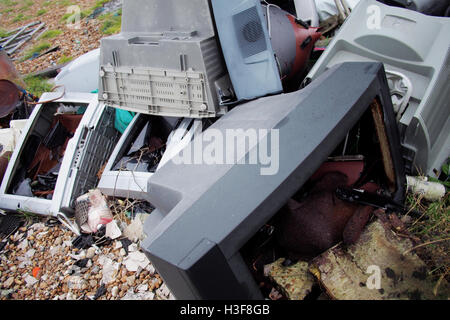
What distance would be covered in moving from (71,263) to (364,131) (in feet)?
6.89

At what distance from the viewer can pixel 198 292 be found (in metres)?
0.89

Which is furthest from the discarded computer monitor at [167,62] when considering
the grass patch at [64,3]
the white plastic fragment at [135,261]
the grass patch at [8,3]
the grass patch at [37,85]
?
the grass patch at [8,3]

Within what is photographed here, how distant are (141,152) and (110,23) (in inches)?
170

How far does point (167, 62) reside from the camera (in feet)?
6.82

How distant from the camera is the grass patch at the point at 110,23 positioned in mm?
5253

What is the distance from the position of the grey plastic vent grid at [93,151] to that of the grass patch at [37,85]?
2135mm

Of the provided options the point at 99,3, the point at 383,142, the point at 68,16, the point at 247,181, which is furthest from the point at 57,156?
the point at 68,16

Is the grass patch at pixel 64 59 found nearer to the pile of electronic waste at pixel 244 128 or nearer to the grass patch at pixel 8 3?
the pile of electronic waste at pixel 244 128

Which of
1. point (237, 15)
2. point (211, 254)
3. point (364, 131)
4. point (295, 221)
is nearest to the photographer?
point (211, 254)

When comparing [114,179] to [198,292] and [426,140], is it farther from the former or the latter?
[426,140]

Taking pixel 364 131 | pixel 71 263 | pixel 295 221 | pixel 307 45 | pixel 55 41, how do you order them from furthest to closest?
pixel 55 41 → pixel 307 45 → pixel 71 263 → pixel 364 131 → pixel 295 221

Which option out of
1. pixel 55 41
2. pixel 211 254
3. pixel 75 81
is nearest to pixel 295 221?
pixel 211 254

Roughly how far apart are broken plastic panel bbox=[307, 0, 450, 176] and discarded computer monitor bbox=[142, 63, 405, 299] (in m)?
0.44
